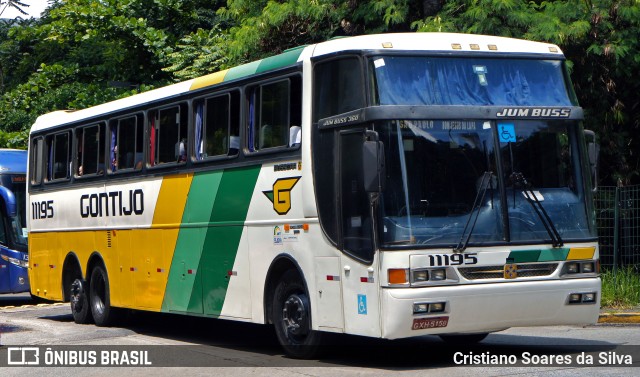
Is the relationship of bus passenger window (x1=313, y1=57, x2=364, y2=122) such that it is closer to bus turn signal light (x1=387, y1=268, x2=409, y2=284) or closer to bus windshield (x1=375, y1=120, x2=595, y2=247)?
bus windshield (x1=375, y1=120, x2=595, y2=247)

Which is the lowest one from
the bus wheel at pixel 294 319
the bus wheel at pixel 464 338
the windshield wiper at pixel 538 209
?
the bus wheel at pixel 464 338

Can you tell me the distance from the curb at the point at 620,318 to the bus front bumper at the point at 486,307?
15.2 ft

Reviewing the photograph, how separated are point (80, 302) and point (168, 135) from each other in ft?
14.7

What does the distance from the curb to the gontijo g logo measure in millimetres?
5700

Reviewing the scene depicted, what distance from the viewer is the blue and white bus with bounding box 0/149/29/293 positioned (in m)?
24.8

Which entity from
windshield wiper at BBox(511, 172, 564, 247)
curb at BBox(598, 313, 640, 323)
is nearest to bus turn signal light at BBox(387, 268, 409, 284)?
windshield wiper at BBox(511, 172, 564, 247)

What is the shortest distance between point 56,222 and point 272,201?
7.72 meters

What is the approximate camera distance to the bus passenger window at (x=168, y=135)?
1504 cm

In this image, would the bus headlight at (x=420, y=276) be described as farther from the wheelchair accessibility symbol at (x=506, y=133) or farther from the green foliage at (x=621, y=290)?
the green foliage at (x=621, y=290)

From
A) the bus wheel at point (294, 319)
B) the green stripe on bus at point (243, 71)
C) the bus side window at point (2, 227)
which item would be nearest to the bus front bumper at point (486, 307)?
the bus wheel at point (294, 319)

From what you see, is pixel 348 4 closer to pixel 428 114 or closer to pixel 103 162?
pixel 103 162

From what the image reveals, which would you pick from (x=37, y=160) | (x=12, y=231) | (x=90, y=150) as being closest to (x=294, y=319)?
(x=90, y=150)

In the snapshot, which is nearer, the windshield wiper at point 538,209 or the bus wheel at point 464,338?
the windshield wiper at point 538,209

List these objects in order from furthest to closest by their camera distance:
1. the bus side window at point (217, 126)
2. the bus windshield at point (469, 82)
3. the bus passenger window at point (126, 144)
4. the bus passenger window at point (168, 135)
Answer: the bus passenger window at point (126, 144) < the bus passenger window at point (168, 135) < the bus side window at point (217, 126) < the bus windshield at point (469, 82)
